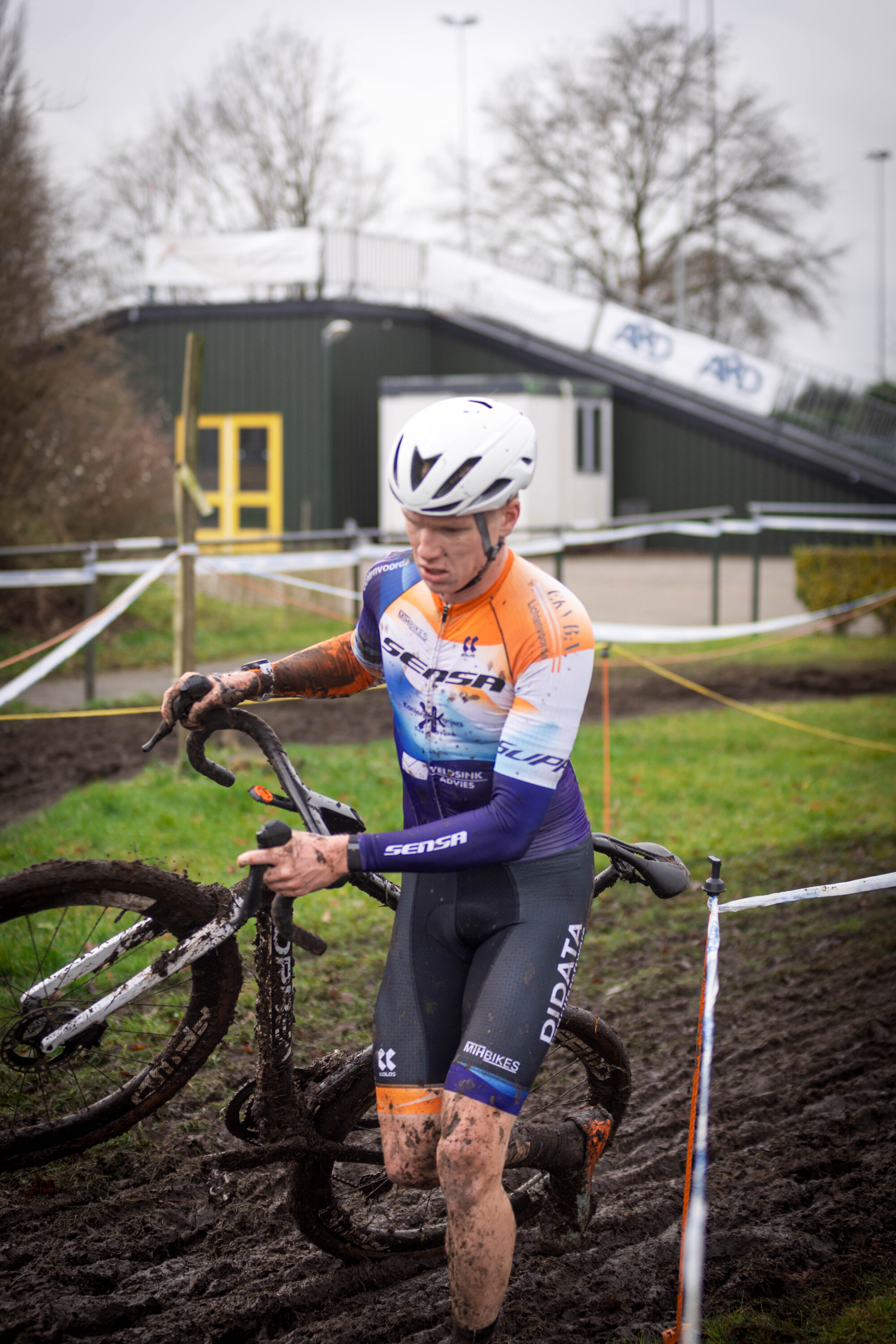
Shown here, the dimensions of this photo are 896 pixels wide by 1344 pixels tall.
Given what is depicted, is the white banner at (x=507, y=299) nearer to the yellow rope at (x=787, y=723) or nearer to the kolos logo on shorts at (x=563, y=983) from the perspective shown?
the yellow rope at (x=787, y=723)

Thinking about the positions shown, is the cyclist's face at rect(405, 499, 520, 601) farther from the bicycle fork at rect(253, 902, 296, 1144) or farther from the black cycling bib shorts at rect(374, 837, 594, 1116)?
the bicycle fork at rect(253, 902, 296, 1144)

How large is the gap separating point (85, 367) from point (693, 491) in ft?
51.6

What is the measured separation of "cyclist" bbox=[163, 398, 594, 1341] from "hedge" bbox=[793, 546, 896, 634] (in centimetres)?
1364

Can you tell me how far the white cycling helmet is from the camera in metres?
2.63

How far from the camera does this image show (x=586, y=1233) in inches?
133

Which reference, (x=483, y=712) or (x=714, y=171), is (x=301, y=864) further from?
(x=714, y=171)

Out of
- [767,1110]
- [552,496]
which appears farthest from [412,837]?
[552,496]

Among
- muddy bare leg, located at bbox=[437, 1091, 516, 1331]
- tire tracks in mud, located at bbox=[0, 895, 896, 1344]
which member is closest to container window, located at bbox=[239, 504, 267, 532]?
tire tracks in mud, located at bbox=[0, 895, 896, 1344]

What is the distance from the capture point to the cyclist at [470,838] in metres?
2.58

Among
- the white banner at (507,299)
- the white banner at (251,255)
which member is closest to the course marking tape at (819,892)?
the white banner at (251,255)

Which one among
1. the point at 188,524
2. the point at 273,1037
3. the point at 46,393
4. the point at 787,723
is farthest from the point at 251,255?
the point at 273,1037

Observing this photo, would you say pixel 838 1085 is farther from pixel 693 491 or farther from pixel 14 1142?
pixel 693 491

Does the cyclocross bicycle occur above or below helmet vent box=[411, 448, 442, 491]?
below

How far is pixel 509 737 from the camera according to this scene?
2650 mm
